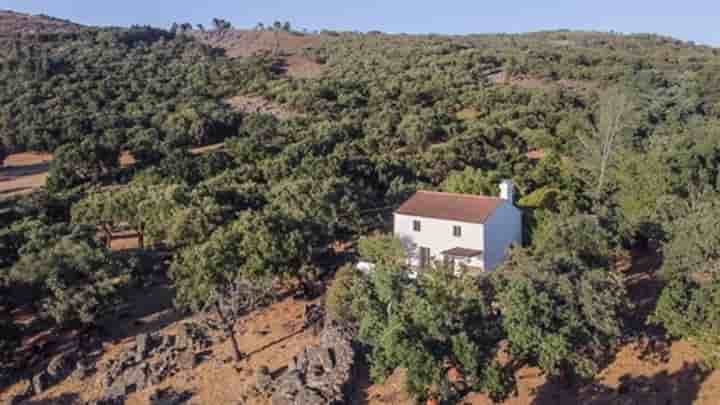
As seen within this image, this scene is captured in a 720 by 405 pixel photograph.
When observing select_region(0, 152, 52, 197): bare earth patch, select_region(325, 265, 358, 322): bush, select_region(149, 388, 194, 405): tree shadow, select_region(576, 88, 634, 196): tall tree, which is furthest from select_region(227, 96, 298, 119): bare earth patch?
select_region(149, 388, 194, 405): tree shadow

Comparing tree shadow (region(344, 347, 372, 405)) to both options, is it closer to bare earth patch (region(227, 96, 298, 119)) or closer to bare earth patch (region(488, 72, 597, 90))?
bare earth patch (region(227, 96, 298, 119))

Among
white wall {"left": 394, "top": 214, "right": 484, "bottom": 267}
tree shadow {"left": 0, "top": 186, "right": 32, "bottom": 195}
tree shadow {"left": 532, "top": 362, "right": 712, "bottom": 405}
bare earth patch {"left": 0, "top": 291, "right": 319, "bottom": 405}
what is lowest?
bare earth patch {"left": 0, "top": 291, "right": 319, "bottom": 405}

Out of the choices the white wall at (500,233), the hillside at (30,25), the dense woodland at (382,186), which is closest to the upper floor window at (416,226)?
the dense woodland at (382,186)

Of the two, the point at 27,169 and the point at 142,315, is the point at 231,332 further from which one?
the point at 27,169

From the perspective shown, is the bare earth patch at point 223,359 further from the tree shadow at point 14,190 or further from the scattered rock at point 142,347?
the tree shadow at point 14,190

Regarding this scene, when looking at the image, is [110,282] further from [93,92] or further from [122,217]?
[93,92]

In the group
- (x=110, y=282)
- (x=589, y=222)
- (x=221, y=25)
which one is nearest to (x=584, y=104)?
(x=589, y=222)

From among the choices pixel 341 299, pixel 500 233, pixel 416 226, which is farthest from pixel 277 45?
pixel 341 299
